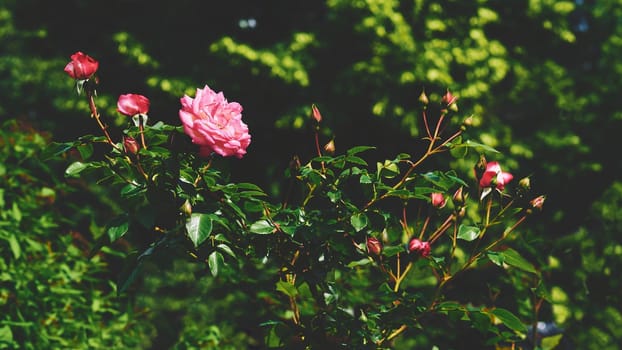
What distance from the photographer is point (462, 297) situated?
6.91 ft

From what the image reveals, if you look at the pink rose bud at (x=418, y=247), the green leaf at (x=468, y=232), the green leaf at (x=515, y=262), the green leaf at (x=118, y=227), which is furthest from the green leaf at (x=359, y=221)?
the green leaf at (x=118, y=227)

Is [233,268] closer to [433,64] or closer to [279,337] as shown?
[279,337]

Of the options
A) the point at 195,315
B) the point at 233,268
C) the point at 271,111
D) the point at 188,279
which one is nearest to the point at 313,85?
the point at 271,111

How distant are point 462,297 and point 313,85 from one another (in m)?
4.74

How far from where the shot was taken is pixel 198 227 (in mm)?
1229

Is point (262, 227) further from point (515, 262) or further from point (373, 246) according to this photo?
point (515, 262)

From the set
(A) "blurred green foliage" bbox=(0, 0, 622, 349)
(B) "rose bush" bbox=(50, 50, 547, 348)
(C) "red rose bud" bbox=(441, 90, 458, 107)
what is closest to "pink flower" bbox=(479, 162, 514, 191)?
(B) "rose bush" bbox=(50, 50, 547, 348)

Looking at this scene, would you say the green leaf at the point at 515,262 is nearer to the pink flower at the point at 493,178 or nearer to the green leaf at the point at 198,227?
the pink flower at the point at 493,178

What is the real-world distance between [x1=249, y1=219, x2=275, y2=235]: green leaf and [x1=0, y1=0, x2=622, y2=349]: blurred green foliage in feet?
15.6

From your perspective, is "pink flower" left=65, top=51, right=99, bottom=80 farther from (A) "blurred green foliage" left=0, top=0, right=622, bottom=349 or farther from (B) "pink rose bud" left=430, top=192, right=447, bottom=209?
(A) "blurred green foliage" left=0, top=0, right=622, bottom=349

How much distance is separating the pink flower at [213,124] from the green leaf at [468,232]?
1.82 feet

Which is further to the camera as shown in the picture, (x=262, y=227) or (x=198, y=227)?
(x=262, y=227)

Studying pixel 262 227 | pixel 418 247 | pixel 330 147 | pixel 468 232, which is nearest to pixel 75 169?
pixel 262 227

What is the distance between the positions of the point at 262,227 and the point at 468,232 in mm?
495
